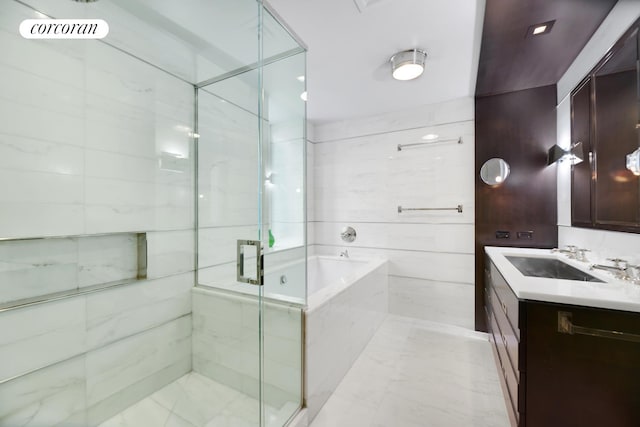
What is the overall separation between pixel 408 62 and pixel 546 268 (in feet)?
5.89

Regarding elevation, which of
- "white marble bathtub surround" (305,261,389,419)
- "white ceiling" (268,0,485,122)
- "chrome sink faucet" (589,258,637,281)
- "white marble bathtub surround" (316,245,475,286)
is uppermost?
"white ceiling" (268,0,485,122)

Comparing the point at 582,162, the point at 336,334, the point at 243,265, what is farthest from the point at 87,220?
the point at 582,162

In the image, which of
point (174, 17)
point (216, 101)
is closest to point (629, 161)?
point (216, 101)

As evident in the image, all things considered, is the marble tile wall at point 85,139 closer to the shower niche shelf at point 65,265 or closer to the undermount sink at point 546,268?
the shower niche shelf at point 65,265

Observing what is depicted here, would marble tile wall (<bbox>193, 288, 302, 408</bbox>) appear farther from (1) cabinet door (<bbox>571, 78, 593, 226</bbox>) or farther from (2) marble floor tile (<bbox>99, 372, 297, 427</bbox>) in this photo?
(1) cabinet door (<bbox>571, 78, 593, 226</bbox>)

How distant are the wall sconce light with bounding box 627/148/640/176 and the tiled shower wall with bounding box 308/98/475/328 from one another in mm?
1241

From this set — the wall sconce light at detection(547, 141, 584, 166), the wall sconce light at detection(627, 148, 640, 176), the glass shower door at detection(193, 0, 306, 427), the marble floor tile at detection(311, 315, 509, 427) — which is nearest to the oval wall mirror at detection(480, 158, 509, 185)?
Result: the wall sconce light at detection(547, 141, 584, 166)

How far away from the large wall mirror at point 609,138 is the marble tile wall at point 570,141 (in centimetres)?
6

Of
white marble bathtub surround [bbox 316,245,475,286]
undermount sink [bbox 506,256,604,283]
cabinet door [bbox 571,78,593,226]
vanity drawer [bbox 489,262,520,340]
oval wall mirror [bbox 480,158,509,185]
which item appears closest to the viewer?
vanity drawer [bbox 489,262,520,340]

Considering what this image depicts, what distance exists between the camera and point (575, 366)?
3.58 feet

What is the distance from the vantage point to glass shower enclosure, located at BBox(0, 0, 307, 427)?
3.81 feet

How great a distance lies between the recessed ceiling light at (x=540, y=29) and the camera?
151 cm

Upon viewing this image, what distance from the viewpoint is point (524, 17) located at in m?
1.45

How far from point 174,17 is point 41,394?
6.69 feet
